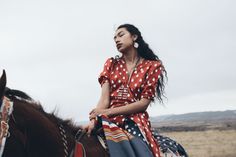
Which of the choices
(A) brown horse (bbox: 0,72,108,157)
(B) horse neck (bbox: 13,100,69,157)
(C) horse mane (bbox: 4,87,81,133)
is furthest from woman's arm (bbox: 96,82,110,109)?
(B) horse neck (bbox: 13,100,69,157)

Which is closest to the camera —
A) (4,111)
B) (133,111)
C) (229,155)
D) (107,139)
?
(4,111)

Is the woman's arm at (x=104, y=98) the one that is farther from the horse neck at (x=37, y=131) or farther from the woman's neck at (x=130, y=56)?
the horse neck at (x=37, y=131)

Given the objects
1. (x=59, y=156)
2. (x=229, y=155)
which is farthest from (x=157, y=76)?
(x=229, y=155)

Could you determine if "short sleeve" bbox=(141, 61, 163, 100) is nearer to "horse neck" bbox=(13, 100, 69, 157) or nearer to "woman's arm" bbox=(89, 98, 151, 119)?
"woman's arm" bbox=(89, 98, 151, 119)

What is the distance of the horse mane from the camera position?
117 inches

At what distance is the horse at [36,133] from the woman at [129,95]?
26 cm

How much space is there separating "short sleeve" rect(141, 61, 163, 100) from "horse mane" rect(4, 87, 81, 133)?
0.86 meters

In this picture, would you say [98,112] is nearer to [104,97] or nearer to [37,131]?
[104,97]

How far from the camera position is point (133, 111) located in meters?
4.17

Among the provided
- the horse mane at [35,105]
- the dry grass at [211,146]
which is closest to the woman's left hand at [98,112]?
the horse mane at [35,105]

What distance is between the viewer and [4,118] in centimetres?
273

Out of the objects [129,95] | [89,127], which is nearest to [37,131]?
[89,127]

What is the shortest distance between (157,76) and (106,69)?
0.60 m

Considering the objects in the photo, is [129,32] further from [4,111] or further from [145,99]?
[4,111]
